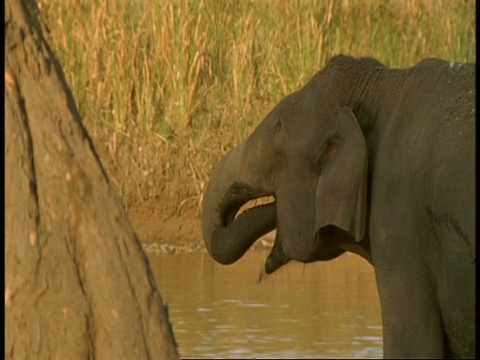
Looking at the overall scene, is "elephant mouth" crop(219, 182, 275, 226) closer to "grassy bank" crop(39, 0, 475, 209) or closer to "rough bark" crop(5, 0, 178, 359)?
"rough bark" crop(5, 0, 178, 359)

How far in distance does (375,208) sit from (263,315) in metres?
3.94

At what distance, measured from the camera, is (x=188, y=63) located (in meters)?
13.1

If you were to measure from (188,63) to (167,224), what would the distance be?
1.21 m

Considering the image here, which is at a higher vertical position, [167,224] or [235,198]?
[235,198]

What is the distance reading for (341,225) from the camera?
6602 millimetres

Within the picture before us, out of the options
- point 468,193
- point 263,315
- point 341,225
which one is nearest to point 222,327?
point 263,315

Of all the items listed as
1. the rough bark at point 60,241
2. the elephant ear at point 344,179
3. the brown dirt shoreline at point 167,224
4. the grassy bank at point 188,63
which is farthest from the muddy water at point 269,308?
the rough bark at point 60,241

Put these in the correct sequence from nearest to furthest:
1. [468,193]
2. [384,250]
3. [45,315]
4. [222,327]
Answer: [45,315] → [468,193] → [384,250] → [222,327]

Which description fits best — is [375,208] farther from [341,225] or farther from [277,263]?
[277,263]

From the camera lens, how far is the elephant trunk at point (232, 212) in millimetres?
7234

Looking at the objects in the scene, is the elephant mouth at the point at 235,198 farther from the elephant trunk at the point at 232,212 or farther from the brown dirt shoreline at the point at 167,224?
the brown dirt shoreline at the point at 167,224

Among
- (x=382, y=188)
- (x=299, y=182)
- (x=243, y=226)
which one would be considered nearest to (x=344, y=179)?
(x=382, y=188)

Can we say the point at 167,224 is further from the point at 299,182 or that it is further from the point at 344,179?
the point at 344,179

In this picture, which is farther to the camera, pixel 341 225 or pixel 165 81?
pixel 165 81
